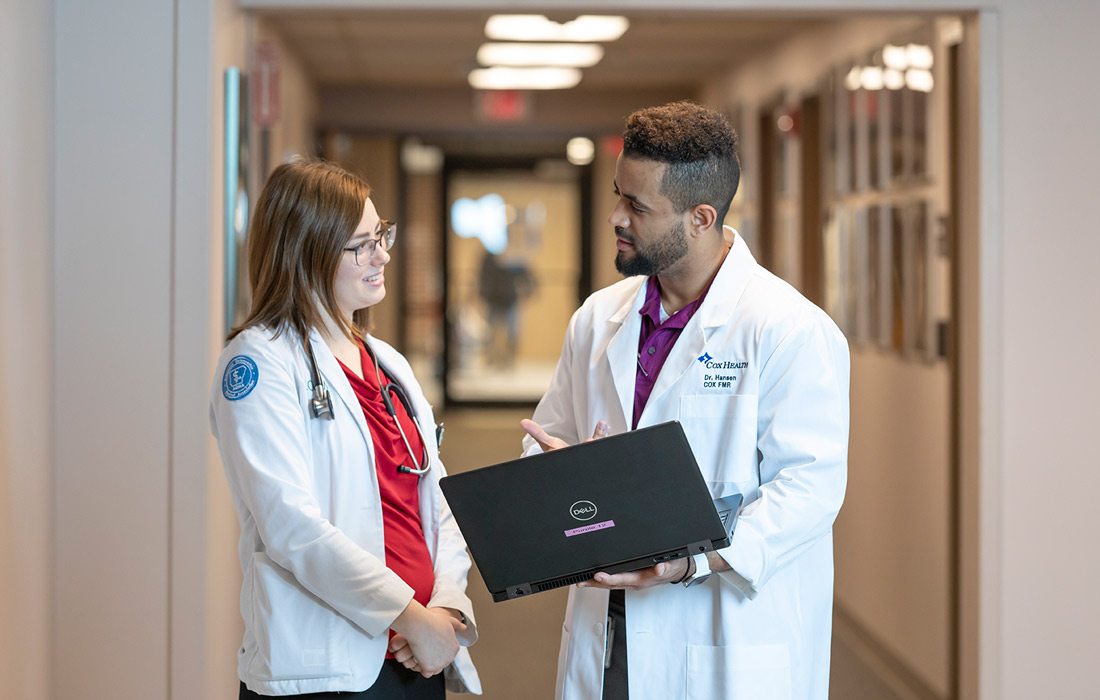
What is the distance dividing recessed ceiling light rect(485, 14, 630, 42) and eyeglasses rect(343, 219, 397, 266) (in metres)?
4.72

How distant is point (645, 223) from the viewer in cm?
224

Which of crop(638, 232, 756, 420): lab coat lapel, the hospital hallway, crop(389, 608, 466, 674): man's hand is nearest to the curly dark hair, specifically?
crop(638, 232, 756, 420): lab coat lapel

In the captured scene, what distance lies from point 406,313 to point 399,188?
1.33m

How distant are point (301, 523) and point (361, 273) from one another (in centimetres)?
46

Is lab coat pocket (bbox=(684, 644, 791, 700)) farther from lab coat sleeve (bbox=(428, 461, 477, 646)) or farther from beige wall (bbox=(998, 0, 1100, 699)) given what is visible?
beige wall (bbox=(998, 0, 1100, 699))

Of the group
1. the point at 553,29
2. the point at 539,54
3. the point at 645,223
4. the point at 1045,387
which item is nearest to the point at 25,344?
the point at 645,223

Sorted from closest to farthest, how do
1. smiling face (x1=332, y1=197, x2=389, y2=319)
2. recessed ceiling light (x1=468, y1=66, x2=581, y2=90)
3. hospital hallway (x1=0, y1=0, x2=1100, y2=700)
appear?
1. smiling face (x1=332, y1=197, x2=389, y2=319)
2. hospital hallway (x1=0, y1=0, x2=1100, y2=700)
3. recessed ceiling light (x1=468, y1=66, x2=581, y2=90)

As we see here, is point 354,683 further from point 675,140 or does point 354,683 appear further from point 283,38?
point 283,38

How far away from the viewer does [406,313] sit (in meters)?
12.8

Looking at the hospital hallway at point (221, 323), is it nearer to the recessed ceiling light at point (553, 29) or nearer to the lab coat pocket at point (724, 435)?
the lab coat pocket at point (724, 435)

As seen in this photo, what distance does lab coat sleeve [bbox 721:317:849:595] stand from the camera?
207cm

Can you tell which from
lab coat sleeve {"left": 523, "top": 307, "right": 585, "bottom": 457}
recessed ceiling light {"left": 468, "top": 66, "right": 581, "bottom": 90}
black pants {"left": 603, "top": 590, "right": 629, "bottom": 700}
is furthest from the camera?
recessed ceiling light {"left": 468, "top": 66, "right": 581, "bottom": 90}

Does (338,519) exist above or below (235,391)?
below

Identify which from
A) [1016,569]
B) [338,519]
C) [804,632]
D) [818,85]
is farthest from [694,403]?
[818,85]
